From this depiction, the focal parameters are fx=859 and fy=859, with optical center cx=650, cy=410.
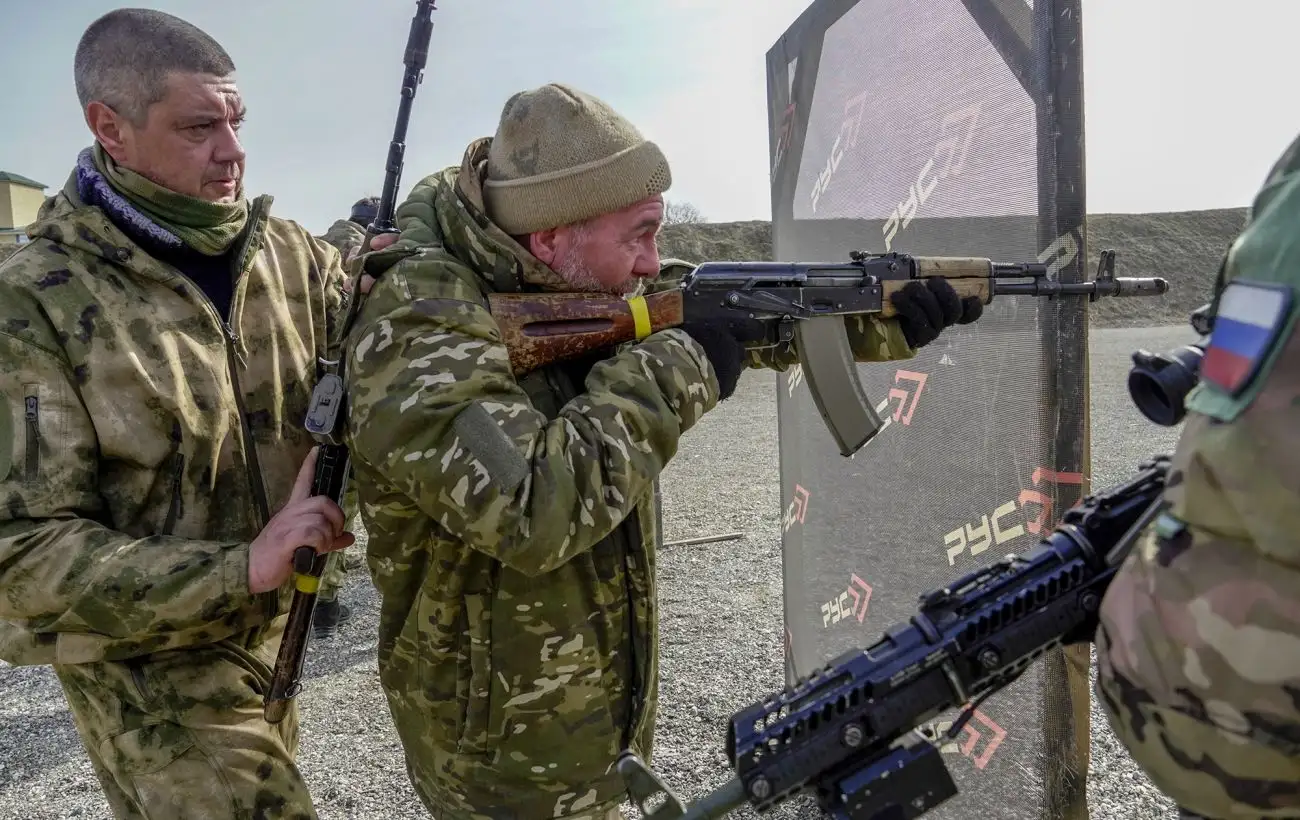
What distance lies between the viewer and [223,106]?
7.73 feet

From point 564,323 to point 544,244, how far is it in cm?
24

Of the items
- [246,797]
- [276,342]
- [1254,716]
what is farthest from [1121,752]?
[276,342]

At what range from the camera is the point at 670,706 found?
4445 millimetres

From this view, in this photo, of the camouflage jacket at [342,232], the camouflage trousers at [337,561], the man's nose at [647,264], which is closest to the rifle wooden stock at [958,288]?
the man's nose at [647,264]

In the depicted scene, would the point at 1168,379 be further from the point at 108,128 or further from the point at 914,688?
the point at 108,128

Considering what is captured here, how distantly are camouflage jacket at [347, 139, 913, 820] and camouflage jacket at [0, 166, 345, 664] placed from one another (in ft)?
1.62

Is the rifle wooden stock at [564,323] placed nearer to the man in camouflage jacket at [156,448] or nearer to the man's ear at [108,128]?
the man in camouflage jacket at [156,448]

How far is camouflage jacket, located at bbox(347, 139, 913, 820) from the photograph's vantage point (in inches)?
70.9

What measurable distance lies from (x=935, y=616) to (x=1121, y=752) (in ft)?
9.04

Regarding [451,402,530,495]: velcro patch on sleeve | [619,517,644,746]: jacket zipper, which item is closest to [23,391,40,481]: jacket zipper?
[451,402,530,495]: velcro patch on sleeve

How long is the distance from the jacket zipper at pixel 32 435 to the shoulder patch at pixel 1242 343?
2.33 metres

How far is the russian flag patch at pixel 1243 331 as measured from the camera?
96 cm

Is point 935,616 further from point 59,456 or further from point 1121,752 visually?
point 1121,752

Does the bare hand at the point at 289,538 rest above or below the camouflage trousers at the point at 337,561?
above
